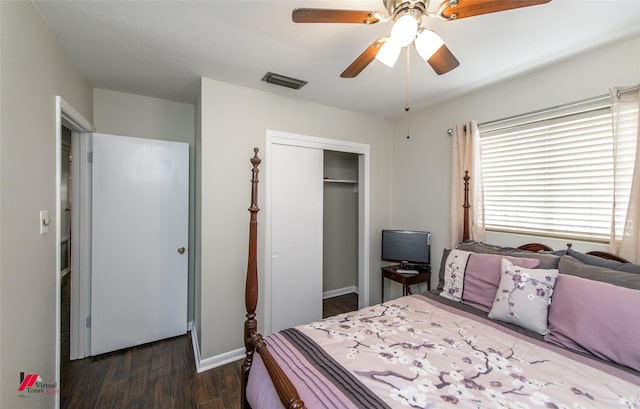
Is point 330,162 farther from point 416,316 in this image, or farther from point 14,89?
point 14,89

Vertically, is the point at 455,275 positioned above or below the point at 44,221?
below

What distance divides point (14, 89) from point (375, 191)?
3.08 metres

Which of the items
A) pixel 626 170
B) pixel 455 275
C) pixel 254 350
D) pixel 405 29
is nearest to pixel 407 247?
pixel 455 275

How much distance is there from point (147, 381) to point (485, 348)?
2.48 m

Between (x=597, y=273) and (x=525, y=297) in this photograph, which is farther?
(x=525, y=297)

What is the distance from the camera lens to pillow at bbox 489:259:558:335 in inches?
61.4

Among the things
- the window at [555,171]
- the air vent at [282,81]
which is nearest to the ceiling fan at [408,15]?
the air vent at [282,81]

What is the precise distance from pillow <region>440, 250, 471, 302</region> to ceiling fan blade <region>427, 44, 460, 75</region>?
1409 mm

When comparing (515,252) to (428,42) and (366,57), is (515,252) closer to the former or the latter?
(428,42)

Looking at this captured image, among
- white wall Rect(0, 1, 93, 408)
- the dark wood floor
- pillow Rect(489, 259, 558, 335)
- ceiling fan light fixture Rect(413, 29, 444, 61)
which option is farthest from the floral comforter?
ceiling fan light fixture Rect(413, 29, 444, 61)

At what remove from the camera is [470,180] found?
2.51 m

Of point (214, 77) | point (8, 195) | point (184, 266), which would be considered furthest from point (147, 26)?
point (184, 266)

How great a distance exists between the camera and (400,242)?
304 cm

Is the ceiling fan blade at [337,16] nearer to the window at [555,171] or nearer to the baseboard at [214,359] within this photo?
the window at [555,171]
